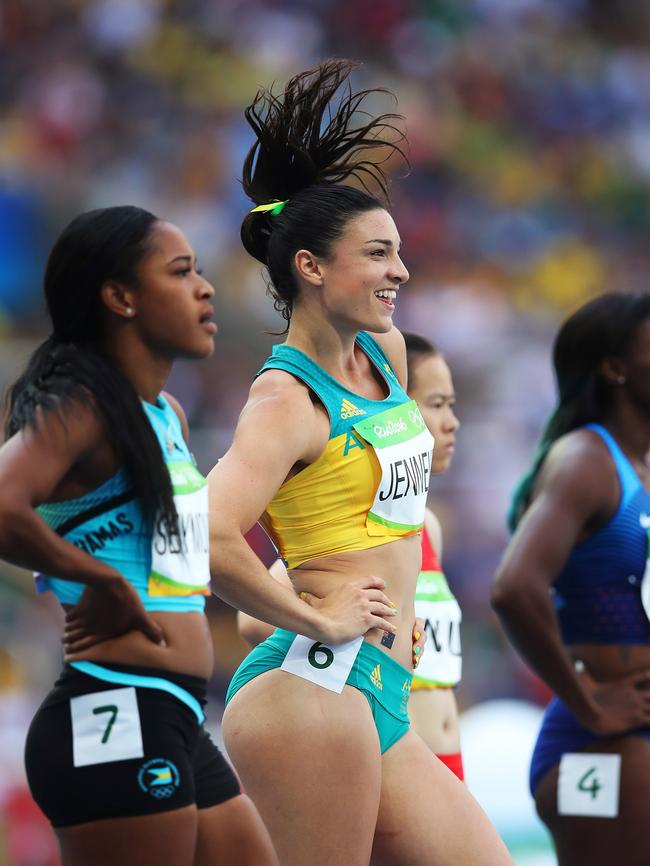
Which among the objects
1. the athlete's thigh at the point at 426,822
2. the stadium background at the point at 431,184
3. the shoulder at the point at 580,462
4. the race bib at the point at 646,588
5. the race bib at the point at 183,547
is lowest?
the athlete's thigh at the point at 426,822

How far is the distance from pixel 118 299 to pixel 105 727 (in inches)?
37.1

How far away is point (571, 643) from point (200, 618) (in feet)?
5.04

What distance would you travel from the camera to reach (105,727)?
2.88 metres

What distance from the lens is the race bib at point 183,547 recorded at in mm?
2969

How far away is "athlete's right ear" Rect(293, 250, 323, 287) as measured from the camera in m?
3.24

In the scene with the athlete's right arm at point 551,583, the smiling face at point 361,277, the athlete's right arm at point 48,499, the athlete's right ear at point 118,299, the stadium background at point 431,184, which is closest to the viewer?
the athlete's right arm at point 48,499

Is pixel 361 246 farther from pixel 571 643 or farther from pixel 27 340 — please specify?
pixel 27 340

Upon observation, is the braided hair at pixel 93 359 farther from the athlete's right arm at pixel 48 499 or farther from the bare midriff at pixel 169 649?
the bare midriff at pixel 169 649

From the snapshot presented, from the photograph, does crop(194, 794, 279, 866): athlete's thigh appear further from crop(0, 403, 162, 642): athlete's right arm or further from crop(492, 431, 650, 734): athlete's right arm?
crop(492, 431, 650, 734): athlete's right arm

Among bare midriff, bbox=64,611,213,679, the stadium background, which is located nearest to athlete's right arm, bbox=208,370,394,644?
bare midriff, bbox=64,611,213,679

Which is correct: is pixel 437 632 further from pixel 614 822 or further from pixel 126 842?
pixel 126 842

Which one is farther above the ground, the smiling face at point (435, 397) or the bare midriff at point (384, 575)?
the smiling face at point (435, 397)

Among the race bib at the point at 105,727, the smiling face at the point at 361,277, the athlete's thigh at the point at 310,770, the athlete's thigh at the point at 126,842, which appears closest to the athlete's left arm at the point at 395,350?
the smiling face at the point at 361,277

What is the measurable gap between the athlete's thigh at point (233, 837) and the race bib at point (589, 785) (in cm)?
119
